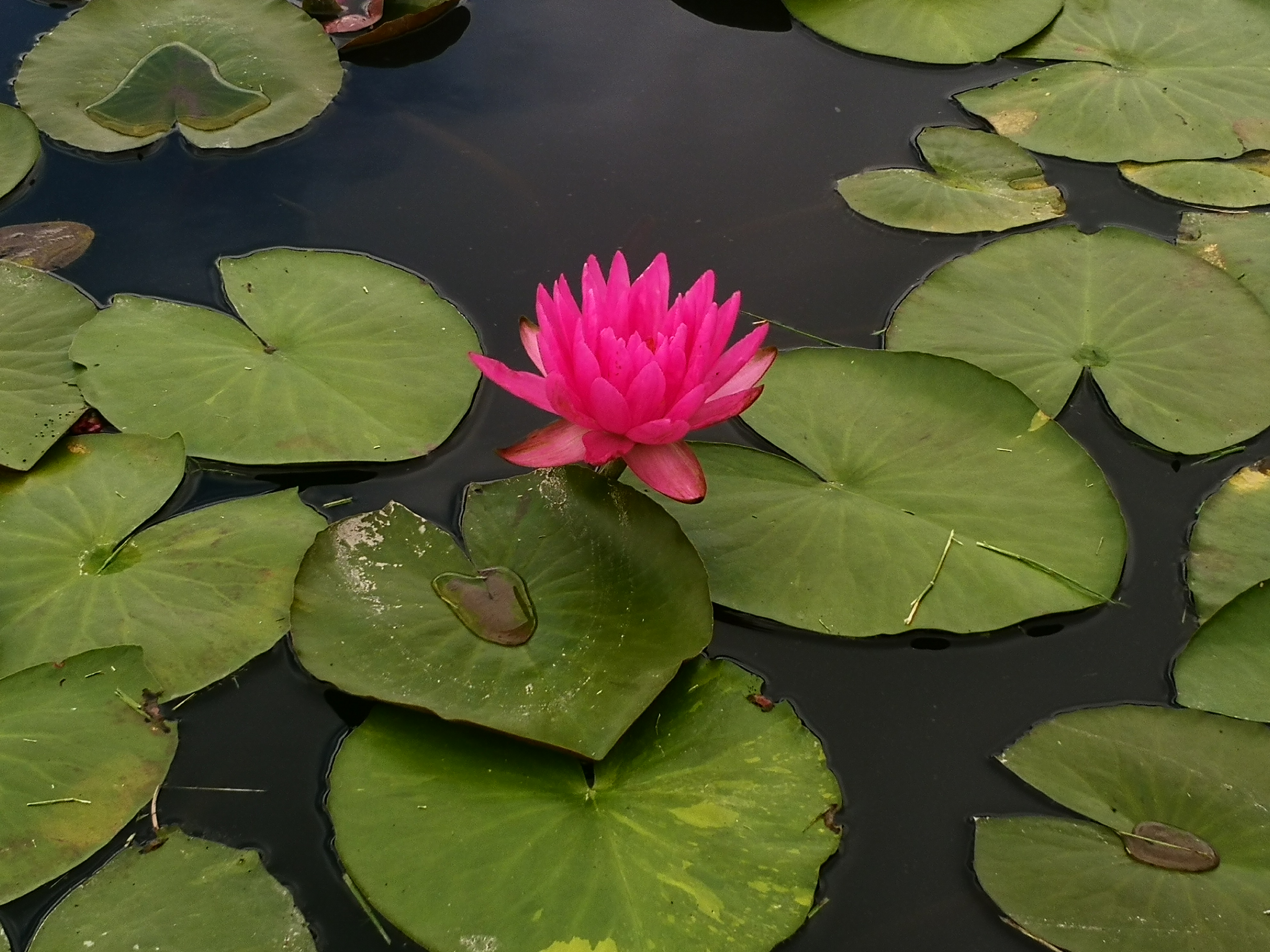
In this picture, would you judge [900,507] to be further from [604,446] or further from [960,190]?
[960,190]

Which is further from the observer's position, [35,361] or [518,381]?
[35,361]

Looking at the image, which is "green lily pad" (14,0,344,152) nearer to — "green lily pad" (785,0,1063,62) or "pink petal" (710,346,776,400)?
"green lily pad" (785,0,1063,62)

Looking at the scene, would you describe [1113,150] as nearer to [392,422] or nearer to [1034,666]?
[1034,666]

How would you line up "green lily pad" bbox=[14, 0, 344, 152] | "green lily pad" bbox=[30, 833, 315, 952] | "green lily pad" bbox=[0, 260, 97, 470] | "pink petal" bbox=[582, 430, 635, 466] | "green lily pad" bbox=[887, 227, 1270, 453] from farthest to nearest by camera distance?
"green lily pad" bbox=[14, 0, 344, 152] < "green lily pad" bbox=[887, 227, 1270, 453] < "green lily pad" bbox=[0, 260, 97, 470] < "pink petal" bbox=[582, 430, 635, 466] < "green lily pad" bbox=[30, 833, 315, 952]

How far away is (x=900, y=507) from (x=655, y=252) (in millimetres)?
980

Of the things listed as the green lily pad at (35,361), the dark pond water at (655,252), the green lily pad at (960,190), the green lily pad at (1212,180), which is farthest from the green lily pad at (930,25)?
the green lily pad at (35,361)

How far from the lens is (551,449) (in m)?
1.85

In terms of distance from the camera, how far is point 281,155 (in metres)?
2.90

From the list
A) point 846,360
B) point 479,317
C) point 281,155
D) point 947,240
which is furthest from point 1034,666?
point 281,155

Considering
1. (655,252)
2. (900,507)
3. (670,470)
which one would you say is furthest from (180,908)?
(655,252)

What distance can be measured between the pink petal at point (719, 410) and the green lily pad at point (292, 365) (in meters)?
0.63

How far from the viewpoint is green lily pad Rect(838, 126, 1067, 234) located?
2756 millimetres

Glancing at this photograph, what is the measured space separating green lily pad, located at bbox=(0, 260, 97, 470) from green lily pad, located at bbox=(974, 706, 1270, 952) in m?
1.96

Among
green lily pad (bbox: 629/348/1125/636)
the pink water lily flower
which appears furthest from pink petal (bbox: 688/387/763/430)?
green lily pad (bbox: 629/348/1125/636)
